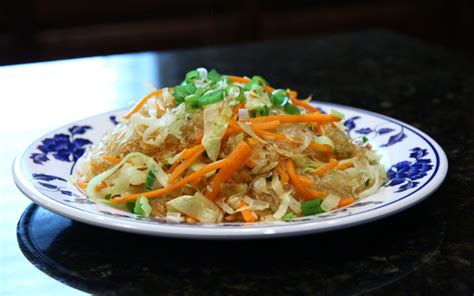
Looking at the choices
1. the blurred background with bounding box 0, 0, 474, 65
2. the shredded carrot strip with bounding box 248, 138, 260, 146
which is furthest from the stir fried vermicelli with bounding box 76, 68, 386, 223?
the blurred background with bounding box 0, 0, 474, 65

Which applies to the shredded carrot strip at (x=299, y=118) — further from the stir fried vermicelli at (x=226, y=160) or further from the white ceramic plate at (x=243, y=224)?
the white ceramic plate at (x=243, y=224)

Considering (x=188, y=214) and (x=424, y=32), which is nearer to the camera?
(x=188, y=214)

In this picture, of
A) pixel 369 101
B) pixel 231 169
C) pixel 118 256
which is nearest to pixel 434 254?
pixel 231 169

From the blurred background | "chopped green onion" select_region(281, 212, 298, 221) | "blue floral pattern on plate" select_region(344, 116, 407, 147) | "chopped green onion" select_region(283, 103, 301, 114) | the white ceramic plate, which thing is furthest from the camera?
the blurred background

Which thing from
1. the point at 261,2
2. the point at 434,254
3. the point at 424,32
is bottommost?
the point at 424,32

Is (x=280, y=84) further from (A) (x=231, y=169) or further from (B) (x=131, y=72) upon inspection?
(A) (x=231, y=169)

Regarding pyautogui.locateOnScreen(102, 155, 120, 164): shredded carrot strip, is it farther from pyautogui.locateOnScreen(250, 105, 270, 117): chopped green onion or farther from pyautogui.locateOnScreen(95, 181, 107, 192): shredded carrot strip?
pyautogui.locateOnScreen(250, 105, 270, 117): chopped green onion

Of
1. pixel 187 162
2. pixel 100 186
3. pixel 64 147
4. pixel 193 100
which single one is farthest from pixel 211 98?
pixel 64 147
